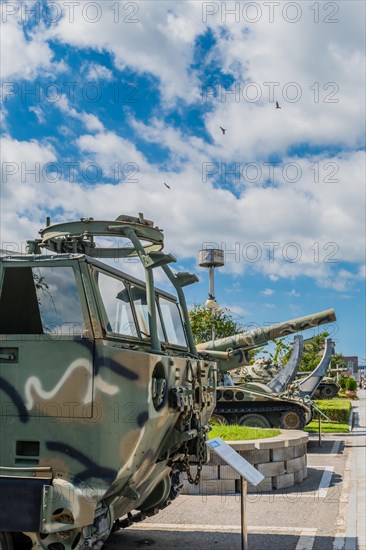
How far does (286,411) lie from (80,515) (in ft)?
40.3

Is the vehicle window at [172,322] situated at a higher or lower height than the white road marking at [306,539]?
higher

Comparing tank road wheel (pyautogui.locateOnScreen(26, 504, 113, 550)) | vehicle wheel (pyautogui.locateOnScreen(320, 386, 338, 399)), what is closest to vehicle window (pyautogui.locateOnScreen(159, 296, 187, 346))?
tank road wheel (pyautogui.locateOnScreen(26, 504, 113, 550))

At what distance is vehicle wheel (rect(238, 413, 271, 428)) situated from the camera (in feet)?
52.1

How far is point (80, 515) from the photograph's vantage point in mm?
4234

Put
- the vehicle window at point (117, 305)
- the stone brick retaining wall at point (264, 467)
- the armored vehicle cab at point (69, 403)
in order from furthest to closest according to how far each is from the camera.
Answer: the stone brick retaining wall at point (264, 467)
the vehicle window at point (117, 305)
the armored vehicle cab at point (69, 403)

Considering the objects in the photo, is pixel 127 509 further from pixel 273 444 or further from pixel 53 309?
pixel 273 444

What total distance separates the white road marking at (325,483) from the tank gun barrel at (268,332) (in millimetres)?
4316

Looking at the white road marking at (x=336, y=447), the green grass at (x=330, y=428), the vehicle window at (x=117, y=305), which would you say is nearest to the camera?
the vehicle window at (x=117, y=305)

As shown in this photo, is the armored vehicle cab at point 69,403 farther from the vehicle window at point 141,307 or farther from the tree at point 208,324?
the tree at point 208,324

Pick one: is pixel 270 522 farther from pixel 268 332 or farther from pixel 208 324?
pixel 208 324

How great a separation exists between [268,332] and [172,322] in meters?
9.53

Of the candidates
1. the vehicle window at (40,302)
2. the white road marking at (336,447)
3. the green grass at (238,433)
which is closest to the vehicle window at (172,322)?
the vehicle window at (40,302)

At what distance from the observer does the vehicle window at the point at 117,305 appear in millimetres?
4891

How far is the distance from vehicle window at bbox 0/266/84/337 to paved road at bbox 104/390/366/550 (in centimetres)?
299
